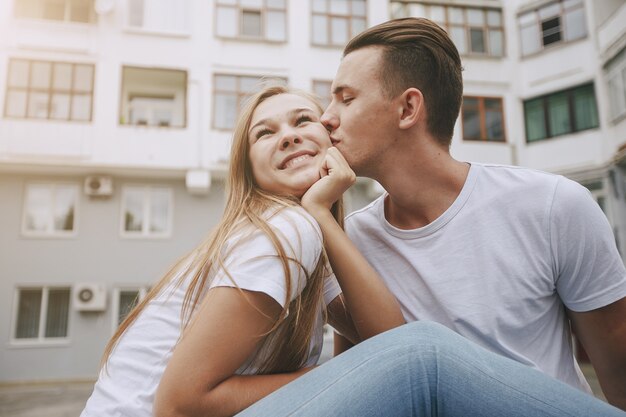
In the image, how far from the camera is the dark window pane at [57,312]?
13500 millimetres

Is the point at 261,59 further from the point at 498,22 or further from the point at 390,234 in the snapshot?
the point at 390,234

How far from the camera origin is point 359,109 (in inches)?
90.8

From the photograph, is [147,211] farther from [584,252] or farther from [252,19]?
[584,252]

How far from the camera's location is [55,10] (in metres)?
14.5

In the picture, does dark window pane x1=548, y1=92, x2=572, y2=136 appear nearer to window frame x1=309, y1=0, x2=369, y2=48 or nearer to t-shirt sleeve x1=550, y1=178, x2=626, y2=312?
window frame x1=309, y1=0, x2=369, y2=48

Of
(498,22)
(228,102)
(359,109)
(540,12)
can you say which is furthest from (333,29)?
(359,109)

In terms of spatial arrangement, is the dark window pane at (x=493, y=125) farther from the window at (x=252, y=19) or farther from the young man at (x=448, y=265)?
the young man at (x=448, y=265)

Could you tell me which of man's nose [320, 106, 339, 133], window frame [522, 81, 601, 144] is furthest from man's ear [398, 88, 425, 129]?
window frame [522, 81, 601, 144]

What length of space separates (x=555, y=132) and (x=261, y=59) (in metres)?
9.00

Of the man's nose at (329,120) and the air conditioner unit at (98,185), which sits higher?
the air conditioner unit at (98,185)

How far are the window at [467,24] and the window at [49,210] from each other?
37.1 ft

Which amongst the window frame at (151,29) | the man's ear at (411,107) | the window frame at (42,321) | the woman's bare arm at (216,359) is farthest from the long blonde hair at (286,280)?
the window frame at (151,29)

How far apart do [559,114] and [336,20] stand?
728cm

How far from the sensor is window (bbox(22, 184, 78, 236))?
13.9 metres
